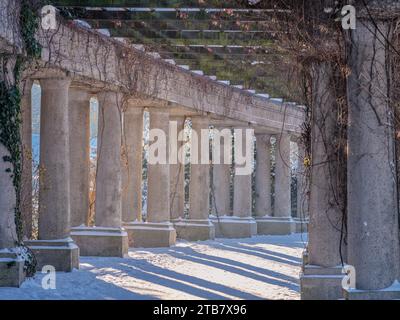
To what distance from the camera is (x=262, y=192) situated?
2074 inches

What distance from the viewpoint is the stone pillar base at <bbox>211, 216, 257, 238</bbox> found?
48.9m

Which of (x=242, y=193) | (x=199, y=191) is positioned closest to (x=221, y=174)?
(x=242, y=193)

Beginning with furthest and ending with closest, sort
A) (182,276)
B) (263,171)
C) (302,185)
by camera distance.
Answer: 1. (263,171)
2. (182,276)
3. (302,185)

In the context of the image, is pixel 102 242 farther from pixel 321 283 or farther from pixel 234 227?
pixel 234 227

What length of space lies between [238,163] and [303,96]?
28.7m

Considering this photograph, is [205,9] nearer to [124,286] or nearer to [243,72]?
[124,286]

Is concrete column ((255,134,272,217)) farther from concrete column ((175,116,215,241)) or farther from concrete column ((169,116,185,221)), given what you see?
concrete column ((169,116,185,221))

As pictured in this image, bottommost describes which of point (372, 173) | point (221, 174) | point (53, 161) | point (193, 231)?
point (193, 231)

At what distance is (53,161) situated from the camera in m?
27.1

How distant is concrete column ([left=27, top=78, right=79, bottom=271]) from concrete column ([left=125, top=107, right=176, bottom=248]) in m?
11.1

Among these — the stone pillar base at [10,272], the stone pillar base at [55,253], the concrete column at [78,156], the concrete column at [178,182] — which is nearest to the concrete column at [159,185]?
the concrete column at [178,182]

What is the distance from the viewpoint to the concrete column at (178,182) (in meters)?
44.2

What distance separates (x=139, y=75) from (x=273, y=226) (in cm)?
2241

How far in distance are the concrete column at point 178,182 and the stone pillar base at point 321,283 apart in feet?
80.7
